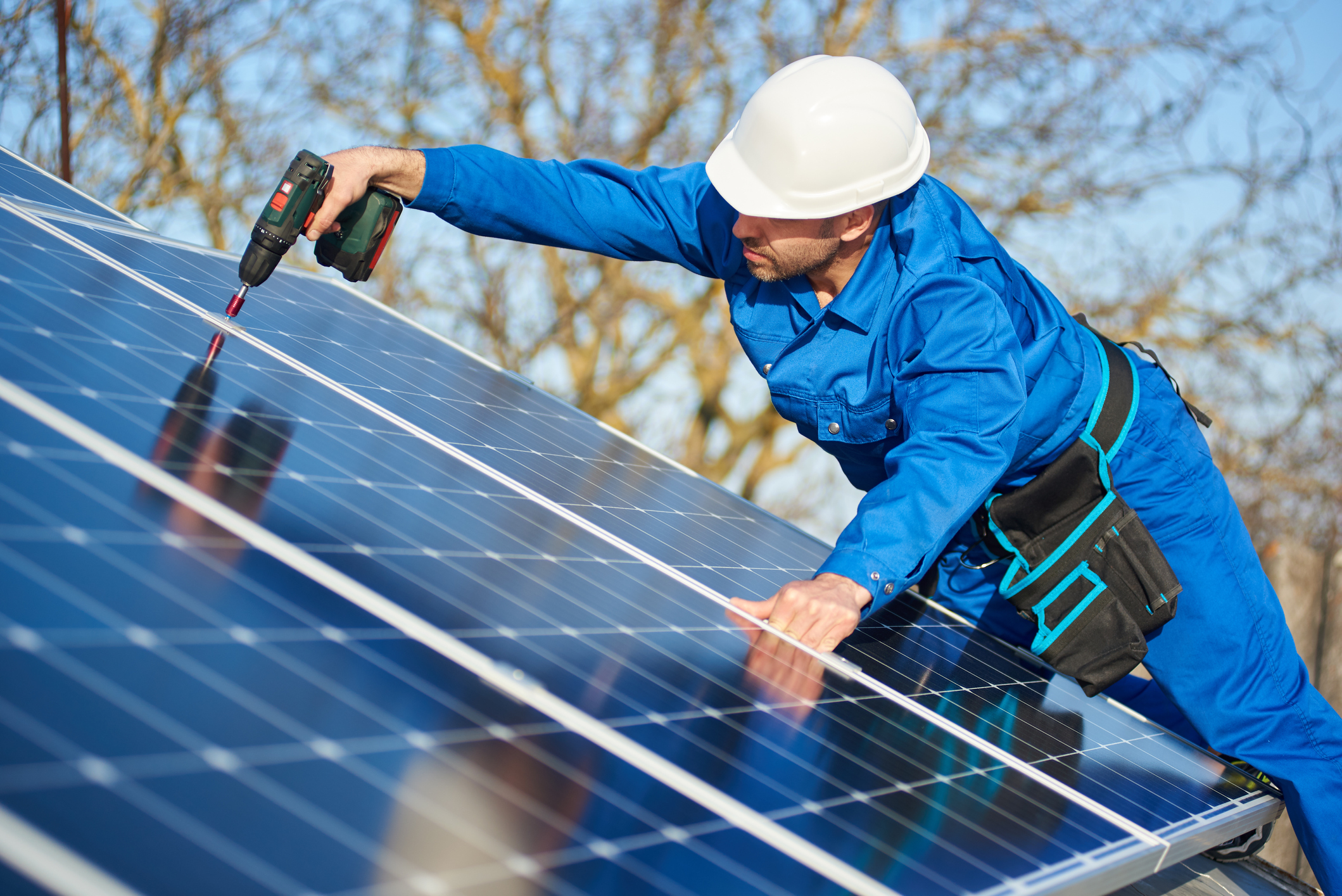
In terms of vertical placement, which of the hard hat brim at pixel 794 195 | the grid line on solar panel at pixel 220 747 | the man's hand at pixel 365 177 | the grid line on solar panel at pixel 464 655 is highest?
the hard hat brim at pixel 794 195

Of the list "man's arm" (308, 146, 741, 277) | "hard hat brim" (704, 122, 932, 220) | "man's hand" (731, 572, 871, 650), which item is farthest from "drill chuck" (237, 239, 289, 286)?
"man's hand" (731, 572, 871, 650)

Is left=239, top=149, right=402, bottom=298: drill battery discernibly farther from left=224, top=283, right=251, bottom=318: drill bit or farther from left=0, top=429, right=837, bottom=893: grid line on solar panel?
left=0, top=429, right=837, bottom=893: grid line on solar panel

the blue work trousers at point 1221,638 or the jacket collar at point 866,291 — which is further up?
the jacket collar at point 866,291

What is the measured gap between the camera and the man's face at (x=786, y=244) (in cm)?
365

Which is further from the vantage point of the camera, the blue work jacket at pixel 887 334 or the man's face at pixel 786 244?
the man's face at pixel 786 244

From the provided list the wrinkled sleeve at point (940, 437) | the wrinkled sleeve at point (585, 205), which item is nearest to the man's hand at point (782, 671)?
the wrinkled sleeve at point (940, 437)

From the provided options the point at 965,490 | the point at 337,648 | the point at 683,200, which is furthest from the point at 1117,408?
the point at 337,648

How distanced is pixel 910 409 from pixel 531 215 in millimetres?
1596

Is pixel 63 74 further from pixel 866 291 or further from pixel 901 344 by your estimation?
pixel 901 344

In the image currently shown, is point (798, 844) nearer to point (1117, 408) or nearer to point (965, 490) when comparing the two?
point (965, 490)

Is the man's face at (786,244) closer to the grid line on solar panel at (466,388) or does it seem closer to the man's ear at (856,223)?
the man's ear at (856,223)

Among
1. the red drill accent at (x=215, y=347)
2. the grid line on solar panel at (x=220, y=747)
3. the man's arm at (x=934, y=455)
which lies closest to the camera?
the grid line on solar panel at (x=220, y=747)

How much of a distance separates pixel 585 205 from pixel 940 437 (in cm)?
165

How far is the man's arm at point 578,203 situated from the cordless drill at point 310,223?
0.17 m
